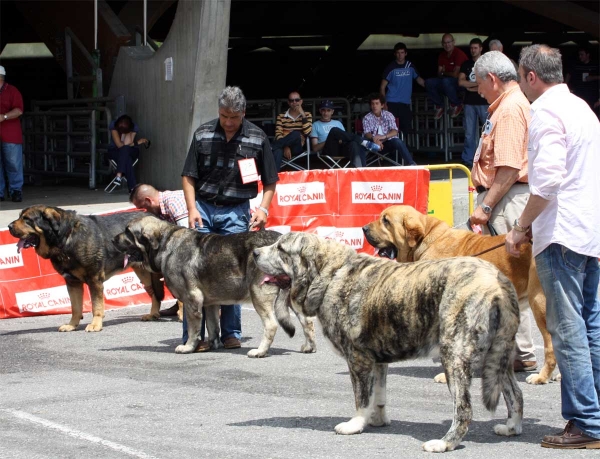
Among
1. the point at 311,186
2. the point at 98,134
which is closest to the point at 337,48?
the point at 98,134

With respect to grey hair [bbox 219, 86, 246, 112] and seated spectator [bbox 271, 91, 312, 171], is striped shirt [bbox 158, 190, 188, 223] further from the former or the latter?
seated spectator [bbox 271, 91, 312, 171]

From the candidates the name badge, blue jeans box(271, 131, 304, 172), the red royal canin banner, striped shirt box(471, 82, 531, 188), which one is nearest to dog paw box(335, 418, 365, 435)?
striped shirt box(471, 82, 531, 188)

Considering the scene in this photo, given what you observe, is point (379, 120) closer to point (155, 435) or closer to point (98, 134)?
point (98, 134)

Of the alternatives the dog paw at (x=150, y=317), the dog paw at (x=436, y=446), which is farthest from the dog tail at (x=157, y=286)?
the dog paw at (x=436, y=446)

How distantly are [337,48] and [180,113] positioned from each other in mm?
14714

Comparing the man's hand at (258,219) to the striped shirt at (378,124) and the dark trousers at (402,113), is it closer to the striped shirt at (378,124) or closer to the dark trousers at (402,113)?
the striped shirt at (378,124)

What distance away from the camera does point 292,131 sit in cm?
1762

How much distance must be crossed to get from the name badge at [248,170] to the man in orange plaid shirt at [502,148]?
214 cm

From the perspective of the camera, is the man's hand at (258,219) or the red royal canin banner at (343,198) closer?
the man's hand at (258,219)

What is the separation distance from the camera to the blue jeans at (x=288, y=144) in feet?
57.3

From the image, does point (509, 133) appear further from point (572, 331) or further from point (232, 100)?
point (232, 100)

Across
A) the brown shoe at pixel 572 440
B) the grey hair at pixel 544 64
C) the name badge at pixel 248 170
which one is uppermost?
the grey hair at pixel 544 64

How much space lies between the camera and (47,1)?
21938 mm

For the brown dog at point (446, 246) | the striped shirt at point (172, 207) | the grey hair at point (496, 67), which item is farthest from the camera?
the striped shirt at point (172, 207)
